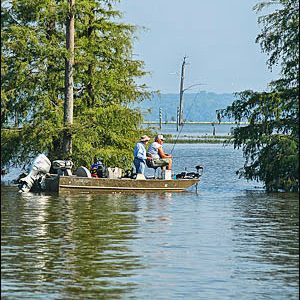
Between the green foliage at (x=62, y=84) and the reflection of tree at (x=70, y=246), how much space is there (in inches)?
285

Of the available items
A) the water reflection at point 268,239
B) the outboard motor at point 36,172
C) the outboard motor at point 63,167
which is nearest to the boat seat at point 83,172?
the outboard motor at point 63,167

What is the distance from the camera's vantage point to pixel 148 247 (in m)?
22.1

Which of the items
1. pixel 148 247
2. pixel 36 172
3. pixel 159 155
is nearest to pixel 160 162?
pixel 159 155

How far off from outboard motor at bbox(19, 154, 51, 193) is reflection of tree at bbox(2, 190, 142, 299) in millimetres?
A: 3095

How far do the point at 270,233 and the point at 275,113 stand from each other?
545 inches

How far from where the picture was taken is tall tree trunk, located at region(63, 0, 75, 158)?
129ft

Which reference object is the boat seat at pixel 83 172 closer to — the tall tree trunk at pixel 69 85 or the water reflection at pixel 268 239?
the tall tree trunk at pixel 69 85

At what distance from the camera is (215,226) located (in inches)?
1038

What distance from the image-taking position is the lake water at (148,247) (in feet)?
57.5

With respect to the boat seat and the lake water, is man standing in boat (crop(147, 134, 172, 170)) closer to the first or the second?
the lake water

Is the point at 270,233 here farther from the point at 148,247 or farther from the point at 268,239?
the point at 148,247

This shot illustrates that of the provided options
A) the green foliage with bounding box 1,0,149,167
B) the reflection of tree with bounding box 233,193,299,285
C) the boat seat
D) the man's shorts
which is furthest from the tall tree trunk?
the reflection of tree with bounding box 233,193,299,285

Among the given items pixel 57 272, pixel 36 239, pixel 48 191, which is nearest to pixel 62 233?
pixel 36 239

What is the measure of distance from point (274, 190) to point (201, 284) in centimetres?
2024
